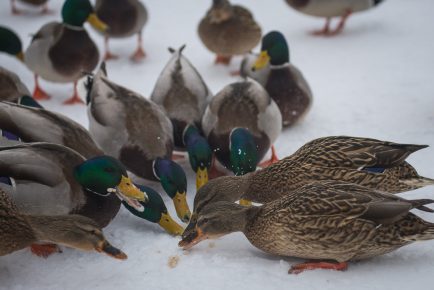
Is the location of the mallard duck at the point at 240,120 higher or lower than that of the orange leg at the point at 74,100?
higher

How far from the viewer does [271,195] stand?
3803 mm

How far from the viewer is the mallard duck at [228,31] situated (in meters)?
6.48

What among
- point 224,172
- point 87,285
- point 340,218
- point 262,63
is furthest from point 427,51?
point 87,285

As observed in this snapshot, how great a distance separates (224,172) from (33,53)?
2.51m

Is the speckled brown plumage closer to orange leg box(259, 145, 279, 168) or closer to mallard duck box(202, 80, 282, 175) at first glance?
mallard duck box(202, 80, 282, 175)

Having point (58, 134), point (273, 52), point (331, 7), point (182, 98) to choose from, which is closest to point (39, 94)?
point (182, 98)

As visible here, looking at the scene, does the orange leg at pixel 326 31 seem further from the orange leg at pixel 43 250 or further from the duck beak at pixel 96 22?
the orange leg at pixel 43 250

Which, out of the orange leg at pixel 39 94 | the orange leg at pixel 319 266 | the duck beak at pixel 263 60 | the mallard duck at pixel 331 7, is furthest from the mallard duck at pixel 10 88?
the mallard duck at pixel 331 7

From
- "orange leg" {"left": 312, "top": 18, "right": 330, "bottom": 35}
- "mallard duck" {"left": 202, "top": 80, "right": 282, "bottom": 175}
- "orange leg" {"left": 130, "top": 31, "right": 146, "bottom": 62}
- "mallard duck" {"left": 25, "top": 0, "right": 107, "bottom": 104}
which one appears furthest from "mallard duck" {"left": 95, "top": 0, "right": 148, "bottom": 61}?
"mallard duck" {"left": 202, "top": 80, "right": 282, "bottom": 175}

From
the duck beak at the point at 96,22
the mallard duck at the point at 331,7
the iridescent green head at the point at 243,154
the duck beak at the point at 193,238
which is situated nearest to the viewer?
the duck beak at the point at 193,238

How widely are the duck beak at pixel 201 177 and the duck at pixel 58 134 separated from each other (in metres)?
0.45

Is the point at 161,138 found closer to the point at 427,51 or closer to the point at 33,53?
the point at 33,53

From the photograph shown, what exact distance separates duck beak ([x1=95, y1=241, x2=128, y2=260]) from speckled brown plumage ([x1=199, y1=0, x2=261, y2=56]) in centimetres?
377

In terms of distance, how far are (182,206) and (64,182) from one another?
0.79m
